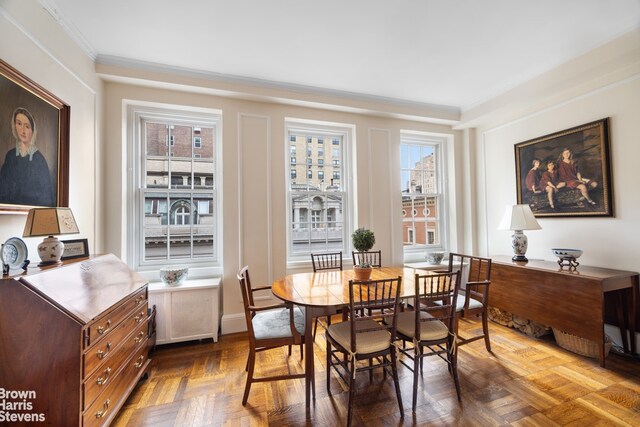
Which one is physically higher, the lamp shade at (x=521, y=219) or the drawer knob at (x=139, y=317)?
the lamp shade at (x=521, y=219)

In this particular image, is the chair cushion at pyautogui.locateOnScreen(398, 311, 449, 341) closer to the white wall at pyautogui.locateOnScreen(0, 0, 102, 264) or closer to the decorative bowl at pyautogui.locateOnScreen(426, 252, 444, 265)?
the decorative bowl at pyautogui.locateOnScreen(426, 252, 444, 265)

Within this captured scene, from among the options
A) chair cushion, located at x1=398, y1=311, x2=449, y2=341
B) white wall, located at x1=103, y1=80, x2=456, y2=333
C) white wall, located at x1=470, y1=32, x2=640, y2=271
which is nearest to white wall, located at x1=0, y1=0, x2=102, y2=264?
Result: white wall, located at x1=103, y1=80, x2=456, y2=333

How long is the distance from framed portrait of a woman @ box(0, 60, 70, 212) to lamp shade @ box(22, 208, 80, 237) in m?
0.18

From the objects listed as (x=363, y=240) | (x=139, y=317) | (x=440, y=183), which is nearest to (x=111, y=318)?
(x=139, y=317)

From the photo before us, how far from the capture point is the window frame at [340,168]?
11.8ft

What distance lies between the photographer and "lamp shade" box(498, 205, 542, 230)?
3029mm

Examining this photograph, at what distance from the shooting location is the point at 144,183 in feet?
10.2

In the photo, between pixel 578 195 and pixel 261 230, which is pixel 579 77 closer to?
pixel 578 195

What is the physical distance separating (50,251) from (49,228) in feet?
0.57

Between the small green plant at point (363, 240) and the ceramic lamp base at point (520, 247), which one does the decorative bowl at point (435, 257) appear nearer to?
the ceramic lamp base at point (520, 247)

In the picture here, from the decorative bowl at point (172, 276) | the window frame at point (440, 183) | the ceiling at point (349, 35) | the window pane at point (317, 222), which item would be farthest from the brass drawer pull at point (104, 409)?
the window frame at point (440, 183)

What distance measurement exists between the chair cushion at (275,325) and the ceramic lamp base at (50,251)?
136 cm

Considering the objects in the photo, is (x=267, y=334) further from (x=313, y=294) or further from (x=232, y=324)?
(x=232, y=324)

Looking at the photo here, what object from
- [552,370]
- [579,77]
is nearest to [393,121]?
[579,77]
